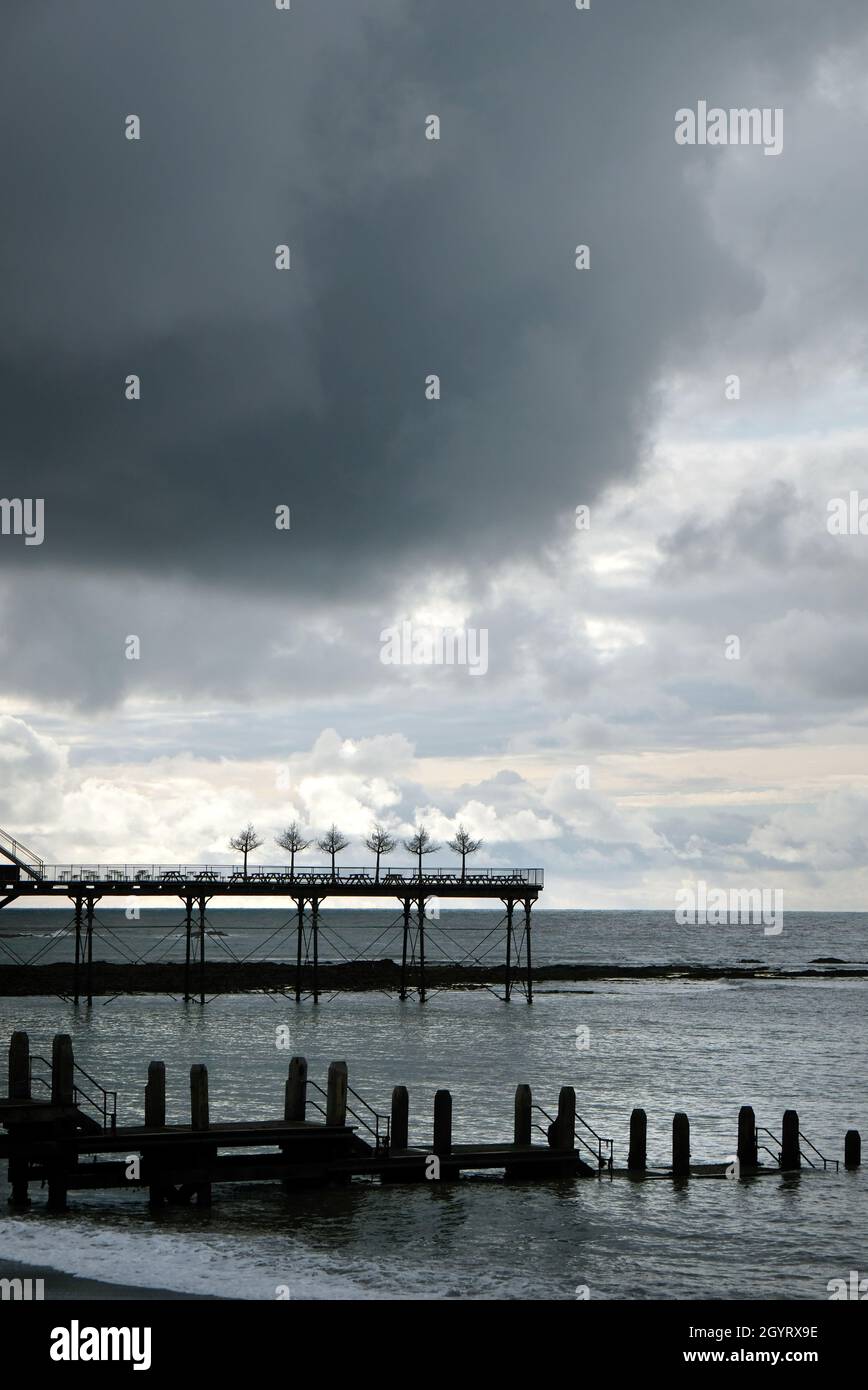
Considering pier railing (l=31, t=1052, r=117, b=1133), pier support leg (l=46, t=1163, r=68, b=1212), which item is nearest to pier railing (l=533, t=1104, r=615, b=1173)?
pier railing (l=31, t=1052, r=117, b=1133)

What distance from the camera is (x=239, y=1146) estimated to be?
27.6m

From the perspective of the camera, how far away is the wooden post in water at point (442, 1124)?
2875 centimetres

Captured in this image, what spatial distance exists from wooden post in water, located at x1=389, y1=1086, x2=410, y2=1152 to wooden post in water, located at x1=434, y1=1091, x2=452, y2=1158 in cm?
65

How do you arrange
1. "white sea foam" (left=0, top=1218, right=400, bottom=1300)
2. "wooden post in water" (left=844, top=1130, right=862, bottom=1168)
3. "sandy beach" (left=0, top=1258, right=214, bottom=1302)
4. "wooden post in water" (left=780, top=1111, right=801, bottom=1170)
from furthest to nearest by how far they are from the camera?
"wooden post in water" (left=844, top=1130, right=862, bottom=1168) → "wooden post in water" (left=780, top=1111, right=801, bottom=1170) → "white sea foam" (left=0, top=1218, right=400, bottom=1300) → "sandy beach" (left=0, top=1258, right=214, bottom=1302)

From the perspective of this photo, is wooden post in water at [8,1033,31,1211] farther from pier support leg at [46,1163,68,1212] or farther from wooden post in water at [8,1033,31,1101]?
pier support leg at [46,1163,68,1212]

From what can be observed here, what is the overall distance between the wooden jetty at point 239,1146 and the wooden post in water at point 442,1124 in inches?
1.0

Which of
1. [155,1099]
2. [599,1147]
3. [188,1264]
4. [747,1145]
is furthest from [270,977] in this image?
[188,1264]

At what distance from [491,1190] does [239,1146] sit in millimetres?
5183

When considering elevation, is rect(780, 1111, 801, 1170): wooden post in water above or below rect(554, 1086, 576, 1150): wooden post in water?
below

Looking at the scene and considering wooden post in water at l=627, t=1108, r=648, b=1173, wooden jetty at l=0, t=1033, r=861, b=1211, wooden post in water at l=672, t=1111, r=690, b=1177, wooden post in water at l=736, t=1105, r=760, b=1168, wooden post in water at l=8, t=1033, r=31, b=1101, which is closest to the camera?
wooden jetty at l=0, t=1033, r=861, b=1211

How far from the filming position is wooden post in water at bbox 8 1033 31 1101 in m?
28.6

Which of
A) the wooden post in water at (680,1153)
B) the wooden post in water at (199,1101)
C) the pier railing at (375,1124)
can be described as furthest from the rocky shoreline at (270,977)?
the wooden post in water at (199,1101)

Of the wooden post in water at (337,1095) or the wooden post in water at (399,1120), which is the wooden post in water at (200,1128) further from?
the wooden post in water at (399,1120)

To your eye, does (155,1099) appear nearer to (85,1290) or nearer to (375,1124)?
(85,1290)
